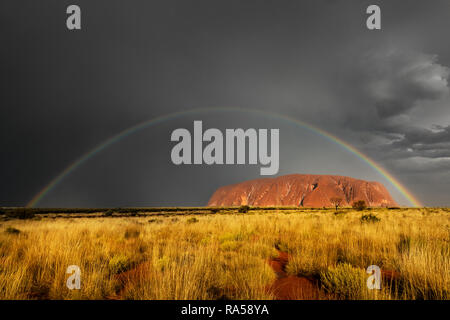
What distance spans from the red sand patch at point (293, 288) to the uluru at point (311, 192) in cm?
14253

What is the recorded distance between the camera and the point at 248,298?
10.4 ft

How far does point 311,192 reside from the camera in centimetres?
15250

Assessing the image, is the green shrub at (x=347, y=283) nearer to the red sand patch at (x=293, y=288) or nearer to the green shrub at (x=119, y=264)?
the red sand patch at (x=293, y=288)

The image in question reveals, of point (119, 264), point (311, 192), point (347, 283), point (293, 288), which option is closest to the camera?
point (347, 283)

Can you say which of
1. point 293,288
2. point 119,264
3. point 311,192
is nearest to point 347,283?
point 293,288

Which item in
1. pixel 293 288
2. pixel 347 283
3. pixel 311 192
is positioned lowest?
pixel 293 288

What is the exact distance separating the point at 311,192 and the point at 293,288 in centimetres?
16113

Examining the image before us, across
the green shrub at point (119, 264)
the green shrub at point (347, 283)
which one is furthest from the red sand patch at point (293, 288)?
the green shrub at point (119, 264)

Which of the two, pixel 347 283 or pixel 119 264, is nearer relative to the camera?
pixel 347 283

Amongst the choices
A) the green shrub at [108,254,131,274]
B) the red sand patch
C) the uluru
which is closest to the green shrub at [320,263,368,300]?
the red sand patch

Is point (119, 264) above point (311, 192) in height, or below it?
below

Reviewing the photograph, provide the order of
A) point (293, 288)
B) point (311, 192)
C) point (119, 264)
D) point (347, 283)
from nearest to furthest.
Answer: point (347, 283) < point (293, 288) < point (119, 264) < point (311, 192)

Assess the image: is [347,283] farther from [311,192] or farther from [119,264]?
[311,192]
